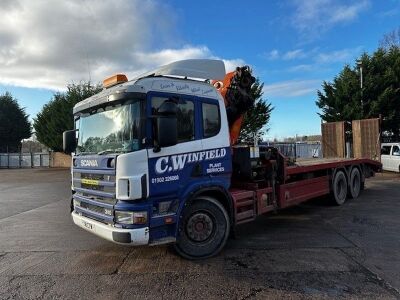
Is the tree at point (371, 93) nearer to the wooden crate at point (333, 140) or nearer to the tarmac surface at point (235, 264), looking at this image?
the wooden crate at point (333, 140)

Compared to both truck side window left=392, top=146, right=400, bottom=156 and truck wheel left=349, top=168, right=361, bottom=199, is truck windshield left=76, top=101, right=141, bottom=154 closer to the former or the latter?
truck wheel left=349, top=168, right=361, bottom=199

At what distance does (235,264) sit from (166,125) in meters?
2.42

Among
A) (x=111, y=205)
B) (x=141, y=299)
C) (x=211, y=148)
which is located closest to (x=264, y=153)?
(x=211, y=148)

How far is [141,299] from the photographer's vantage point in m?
5.00

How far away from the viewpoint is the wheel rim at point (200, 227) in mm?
6523

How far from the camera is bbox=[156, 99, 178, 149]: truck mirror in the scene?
5.75 m

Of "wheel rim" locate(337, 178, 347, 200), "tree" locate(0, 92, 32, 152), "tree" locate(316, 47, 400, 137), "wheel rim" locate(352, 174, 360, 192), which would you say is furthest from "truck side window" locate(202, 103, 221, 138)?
"tree" locate(0, 92, 32, 152)

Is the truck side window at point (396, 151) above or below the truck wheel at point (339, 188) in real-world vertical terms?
above

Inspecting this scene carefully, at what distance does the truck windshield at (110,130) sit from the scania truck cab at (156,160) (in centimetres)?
2

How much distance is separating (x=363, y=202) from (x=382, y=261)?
19.7 feet

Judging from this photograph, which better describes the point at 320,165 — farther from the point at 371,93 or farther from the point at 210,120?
the point at 371,93

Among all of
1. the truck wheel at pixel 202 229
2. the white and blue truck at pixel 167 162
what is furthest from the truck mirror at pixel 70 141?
the truck wheel at pixel 202 229

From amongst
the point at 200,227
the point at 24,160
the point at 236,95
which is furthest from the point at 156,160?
the point at 24,160

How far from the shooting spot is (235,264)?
627cm
